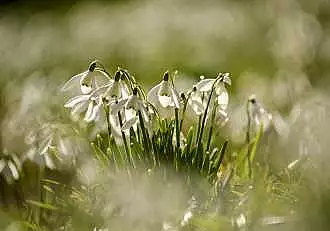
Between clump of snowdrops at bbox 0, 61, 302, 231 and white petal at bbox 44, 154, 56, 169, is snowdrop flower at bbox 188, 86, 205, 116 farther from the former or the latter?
white petal at bbox 44, 154, 56, 169

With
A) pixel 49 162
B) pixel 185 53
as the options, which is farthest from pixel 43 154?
pixel 185 53

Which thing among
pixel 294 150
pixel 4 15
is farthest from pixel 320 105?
pixel 4 15

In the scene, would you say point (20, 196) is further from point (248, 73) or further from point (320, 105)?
point (248, 73)

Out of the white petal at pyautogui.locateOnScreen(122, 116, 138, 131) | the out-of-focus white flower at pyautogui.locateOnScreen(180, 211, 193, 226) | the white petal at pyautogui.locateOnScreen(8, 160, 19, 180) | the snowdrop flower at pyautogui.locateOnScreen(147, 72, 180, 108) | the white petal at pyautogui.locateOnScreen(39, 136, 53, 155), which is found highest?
the snowdrop flower at pyautogui.locateOnScreen(147, 72, 180, 108)

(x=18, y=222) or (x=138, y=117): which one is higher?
(x=138, y=117)

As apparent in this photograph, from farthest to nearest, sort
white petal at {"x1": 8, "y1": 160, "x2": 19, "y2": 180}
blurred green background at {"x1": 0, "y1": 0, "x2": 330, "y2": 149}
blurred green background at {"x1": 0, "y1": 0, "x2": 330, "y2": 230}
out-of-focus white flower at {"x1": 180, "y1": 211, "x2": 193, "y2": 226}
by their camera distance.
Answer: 1. blurred green background at {"x1": 0, "y1": 0, "x2": 330, "y2": 149}
2. blurred green background at {"x1": 0, "y1": 0, "x2": 330, "y2": 230}
3. white petal at {"x1": 8, "y1": 160, "x2": 19, "y2": 180}
4. out-of-focus white flower at {"x1": 180, "y1": 211, "x2": 193, "y2": 226}

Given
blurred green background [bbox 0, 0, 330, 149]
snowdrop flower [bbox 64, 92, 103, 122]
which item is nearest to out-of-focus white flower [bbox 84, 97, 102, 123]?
snowdrop flower [bbox 64, 92, 103, 122]

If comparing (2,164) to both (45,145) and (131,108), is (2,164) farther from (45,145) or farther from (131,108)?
(131,108)

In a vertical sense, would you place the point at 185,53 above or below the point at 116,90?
below
